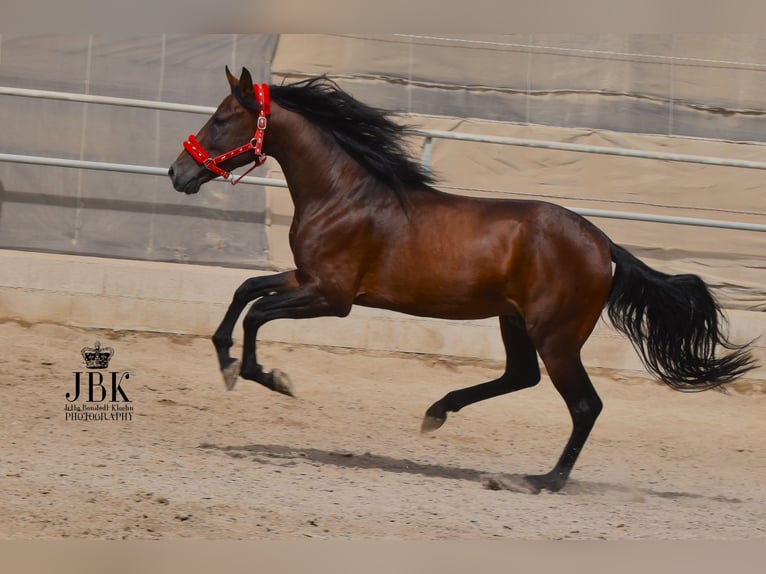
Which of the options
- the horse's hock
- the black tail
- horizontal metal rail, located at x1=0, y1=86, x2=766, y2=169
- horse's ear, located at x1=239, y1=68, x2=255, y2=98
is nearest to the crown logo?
the horse's hock

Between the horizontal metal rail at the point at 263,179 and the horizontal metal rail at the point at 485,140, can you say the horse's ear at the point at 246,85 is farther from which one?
the horizontal metal rail at the point at 485,140

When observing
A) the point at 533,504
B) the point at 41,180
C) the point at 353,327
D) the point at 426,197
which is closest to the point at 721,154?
the point at 353,327

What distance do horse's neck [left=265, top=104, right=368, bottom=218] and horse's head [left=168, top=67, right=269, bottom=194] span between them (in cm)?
11

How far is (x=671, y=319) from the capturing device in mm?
5504

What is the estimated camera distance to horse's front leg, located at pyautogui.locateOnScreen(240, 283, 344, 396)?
16.8 ft

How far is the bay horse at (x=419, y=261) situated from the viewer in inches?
205

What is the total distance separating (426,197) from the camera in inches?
213

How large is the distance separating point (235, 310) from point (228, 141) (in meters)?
0.90

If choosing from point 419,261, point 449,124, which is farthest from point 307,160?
point 449,124

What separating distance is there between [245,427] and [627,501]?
223cm

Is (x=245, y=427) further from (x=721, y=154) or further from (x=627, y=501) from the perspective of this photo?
(x=721, y=154)

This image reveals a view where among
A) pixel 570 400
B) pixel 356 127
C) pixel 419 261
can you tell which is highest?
pixel 356 127

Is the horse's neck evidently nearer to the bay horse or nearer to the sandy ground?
the bay horse

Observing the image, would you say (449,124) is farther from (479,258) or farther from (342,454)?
(342,454)
